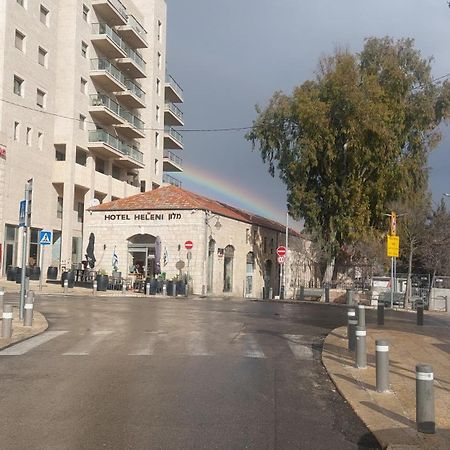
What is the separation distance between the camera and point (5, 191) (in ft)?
118

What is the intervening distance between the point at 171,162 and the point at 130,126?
47.3 ft

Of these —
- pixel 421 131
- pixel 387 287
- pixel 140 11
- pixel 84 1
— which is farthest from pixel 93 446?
pixel 140 11

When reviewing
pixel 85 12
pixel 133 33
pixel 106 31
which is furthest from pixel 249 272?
pixel 85 12

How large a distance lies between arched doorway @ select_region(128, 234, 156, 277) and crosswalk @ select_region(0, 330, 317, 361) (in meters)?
24.5

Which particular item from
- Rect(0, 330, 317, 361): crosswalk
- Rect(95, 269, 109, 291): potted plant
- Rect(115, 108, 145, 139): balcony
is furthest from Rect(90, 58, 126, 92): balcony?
Rect(0, 330, 317, 361): crosswalk

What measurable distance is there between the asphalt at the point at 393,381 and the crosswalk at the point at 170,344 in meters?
0.53

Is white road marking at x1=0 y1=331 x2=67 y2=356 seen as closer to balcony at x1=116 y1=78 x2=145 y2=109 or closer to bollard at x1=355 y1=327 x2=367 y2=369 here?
bollard at x1=355 y1=327 x2=367 y2=369

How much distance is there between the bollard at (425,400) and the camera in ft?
19.4

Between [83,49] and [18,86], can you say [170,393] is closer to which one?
[18,86]

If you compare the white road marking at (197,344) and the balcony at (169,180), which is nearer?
the white road marking at (197,344)

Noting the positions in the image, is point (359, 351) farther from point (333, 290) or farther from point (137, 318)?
point (333, 290)

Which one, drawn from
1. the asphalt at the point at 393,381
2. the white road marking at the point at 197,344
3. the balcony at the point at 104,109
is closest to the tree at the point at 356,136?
the balcony at the point at 104,109

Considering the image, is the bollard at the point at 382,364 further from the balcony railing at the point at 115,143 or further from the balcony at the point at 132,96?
the balcony at the point at 132,96

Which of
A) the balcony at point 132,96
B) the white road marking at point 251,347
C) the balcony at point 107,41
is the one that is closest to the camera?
the white road marking at point 251,347
